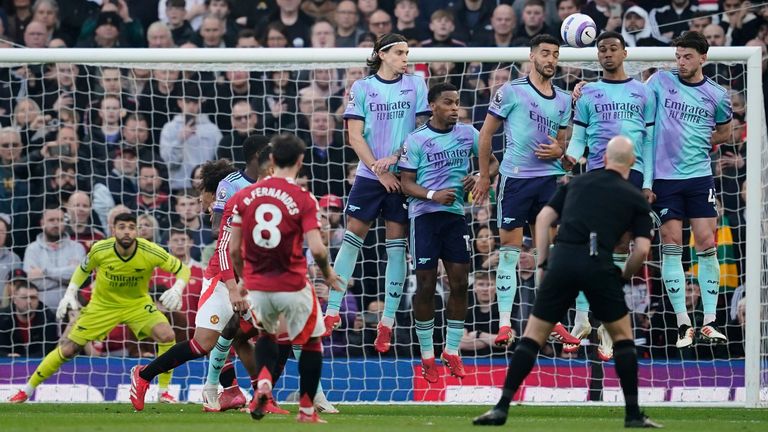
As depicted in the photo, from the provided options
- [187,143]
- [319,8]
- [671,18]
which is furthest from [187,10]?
[671,18]

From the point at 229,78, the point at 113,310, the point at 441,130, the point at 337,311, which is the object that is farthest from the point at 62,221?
the point at 441,130

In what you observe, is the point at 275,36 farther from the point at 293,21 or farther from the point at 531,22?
the point at 531,22

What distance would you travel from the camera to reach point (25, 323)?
15.8m

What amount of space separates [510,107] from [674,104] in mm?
1697

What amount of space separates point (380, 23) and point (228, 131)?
8.49 ft

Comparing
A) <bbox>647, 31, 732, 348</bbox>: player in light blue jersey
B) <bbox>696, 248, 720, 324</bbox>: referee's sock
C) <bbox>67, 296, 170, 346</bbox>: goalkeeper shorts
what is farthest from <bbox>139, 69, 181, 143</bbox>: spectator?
<bbox>696, 248, 720, 324</bbox>: referee's sock

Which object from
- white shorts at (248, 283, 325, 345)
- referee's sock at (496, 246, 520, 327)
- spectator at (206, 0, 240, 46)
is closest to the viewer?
white shorts at (248, 283, 325, 345)

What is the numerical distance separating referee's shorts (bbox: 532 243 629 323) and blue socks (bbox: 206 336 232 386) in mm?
3862

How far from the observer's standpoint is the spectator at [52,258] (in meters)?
A: 15.7

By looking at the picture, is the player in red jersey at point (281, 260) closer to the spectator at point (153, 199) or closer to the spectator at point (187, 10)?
the spectator at point (153, 199)

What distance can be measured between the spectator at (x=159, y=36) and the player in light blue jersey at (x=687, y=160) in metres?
7.47

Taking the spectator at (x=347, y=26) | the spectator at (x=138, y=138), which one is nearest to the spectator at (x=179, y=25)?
the spectator at (x=138, y=138)

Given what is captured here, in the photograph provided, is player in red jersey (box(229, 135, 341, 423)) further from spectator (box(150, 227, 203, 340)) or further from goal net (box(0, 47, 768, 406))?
spectator (box(150, 227, 203, 340))

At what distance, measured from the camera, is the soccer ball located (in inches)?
492
